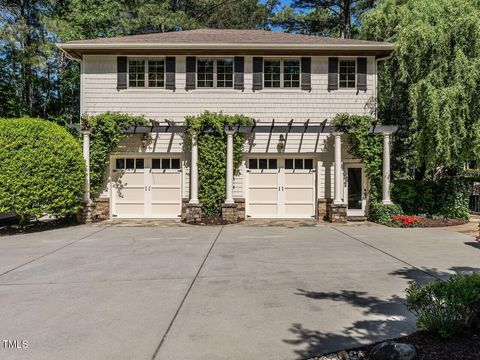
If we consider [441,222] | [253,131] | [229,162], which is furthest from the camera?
[253,131]

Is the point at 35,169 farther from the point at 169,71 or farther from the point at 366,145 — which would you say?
the point at 366,145

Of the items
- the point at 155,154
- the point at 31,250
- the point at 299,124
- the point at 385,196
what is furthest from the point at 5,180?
the point at 385,196

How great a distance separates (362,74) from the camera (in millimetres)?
12469

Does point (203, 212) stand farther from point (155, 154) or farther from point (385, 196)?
point (385, 196)

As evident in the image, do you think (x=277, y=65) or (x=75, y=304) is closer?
(x=75, y=304)

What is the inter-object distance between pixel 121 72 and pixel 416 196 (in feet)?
37.0

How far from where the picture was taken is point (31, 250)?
7.65 meters

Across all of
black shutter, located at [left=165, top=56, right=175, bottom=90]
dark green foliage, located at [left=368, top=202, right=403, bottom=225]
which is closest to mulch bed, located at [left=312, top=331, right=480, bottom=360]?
dark green foliage, located at [left=368, top=202, right=403, bottom=225]

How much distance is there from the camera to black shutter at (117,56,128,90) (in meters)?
12.3

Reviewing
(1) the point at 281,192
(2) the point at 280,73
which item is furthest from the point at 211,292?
(2) the point at 280,73

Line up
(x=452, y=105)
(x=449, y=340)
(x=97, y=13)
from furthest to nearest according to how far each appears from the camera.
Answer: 1. (x=97, y=13)
2. (x=452, y=105)
3. (x=449, y=340)

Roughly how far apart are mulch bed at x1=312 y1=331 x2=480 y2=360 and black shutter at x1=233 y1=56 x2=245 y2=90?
10.4 meters

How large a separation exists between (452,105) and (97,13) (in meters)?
17.1

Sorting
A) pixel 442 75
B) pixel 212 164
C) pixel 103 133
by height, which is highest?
pixel 442 75
